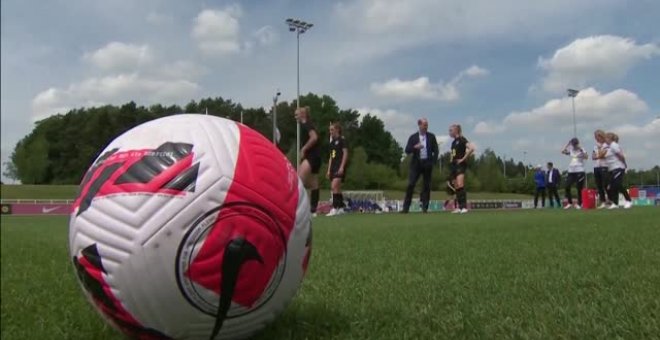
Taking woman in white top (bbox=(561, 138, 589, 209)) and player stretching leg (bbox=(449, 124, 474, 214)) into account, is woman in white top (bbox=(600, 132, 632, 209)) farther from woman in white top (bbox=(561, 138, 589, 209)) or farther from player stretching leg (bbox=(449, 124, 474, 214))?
player stretching leg (bbox=(449, 124, 474, 214))

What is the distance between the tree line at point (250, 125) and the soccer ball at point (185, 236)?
5910 cm

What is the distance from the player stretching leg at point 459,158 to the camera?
1421 cm

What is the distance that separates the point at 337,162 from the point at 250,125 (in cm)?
5960

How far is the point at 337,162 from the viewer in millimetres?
13180

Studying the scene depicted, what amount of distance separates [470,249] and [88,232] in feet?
12.4

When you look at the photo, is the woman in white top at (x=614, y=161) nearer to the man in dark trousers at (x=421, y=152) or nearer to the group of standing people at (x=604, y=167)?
the group of standing people at (x=604, y=167)

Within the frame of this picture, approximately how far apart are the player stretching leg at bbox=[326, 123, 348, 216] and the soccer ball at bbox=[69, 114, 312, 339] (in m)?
10.6

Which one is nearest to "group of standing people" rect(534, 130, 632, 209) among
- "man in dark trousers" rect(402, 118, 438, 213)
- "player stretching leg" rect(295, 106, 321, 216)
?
"man in dark trousers" rect(402, 118, 438, 213)

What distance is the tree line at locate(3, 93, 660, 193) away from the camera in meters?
76.1

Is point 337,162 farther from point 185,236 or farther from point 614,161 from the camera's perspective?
point 185,236

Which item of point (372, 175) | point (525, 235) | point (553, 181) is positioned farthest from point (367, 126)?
point (525, 235)

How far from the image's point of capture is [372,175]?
8456 cm

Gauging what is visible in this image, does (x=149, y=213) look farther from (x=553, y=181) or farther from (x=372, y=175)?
(x=372, y=175)

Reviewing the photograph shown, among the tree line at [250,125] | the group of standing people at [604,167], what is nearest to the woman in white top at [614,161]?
the group of standing people at [604,167]
